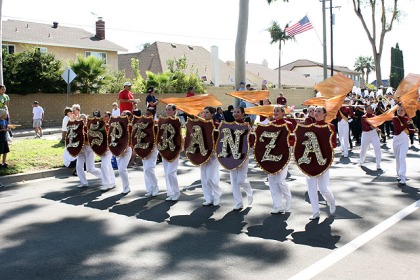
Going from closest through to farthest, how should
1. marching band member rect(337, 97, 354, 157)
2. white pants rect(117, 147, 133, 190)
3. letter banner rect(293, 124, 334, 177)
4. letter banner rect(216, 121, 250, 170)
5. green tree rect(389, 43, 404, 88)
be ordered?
letter banner rect(293, 124, 334, 177) < letter banner rect(216, 121, 250, 170) < white pants rect(117, 147, 133, 190) < marching band member rect(337, 97, 354, 157) < green tree rect(389, 43, 404, 88)

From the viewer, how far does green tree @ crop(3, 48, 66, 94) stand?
1122 inches

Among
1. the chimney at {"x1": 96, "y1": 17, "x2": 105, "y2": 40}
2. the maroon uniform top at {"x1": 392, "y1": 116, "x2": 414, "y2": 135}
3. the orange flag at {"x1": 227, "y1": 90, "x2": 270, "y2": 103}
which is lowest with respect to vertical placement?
the maroon uniform top at {"x1": 392, "y1": 116, "x2": 414, "y2": 135}

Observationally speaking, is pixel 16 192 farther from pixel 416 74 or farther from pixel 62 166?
pixel 416 74

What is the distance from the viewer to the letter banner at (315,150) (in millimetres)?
7797

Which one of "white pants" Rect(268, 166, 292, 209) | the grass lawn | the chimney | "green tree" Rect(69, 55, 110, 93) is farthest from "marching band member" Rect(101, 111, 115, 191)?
the chimney

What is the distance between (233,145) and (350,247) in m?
2.95

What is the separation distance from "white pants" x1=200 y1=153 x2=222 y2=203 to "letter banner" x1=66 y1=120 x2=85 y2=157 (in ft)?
10.6

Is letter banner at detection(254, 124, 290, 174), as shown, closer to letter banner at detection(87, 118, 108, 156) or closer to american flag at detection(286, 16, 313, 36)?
letter banner at detection(87, 118, 108, 156)

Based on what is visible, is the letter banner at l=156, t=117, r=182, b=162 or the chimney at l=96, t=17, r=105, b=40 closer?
the letter banner at l=156, t=117, r=182, b=162

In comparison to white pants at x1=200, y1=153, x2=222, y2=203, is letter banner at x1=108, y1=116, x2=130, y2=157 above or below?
above

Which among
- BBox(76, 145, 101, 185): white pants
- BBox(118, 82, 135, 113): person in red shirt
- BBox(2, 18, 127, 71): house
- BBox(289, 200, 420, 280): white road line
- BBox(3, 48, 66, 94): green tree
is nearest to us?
BBox(289, 200, 420, 280): white road line

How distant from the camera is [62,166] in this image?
13594 millimetres

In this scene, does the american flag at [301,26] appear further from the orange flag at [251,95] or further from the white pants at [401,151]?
the white pants at [401,151]

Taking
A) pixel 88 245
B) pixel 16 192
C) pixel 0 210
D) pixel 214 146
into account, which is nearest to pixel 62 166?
pixel 16 192
